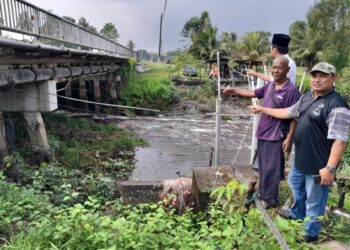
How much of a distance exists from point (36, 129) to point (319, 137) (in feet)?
27.4

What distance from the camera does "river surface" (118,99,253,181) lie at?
11.6m

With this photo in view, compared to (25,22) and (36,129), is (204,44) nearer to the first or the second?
(36,129)

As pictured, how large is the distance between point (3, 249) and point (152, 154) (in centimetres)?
1000

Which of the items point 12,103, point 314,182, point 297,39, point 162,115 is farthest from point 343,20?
point 314,182

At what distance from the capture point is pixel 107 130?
15.5 metres

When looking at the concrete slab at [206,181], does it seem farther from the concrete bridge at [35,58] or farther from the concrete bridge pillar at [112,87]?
the concrete bridge pillar at [112,87]

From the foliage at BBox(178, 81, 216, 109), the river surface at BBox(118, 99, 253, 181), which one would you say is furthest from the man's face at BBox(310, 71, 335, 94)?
the foliage at BBox(178, 81, 216, 109)

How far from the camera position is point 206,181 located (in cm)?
483

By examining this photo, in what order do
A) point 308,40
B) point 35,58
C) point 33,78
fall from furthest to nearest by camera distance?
point 308,40, point 33,78, point 35,58

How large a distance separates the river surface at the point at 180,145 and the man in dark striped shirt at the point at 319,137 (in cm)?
557

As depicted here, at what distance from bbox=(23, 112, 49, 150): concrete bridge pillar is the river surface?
8.93 ft

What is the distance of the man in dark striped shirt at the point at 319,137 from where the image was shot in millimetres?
2918

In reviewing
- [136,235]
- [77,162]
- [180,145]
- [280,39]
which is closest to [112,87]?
[180,145]

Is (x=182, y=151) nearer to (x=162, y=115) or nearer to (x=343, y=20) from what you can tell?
(x=162, y=115)
